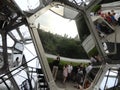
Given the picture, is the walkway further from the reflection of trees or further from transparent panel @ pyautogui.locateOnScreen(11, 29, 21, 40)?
transparent panel @ pyautogui.locateOnScreen(11, 29, 21, 40)

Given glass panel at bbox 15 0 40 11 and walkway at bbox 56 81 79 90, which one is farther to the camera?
glass panel at bbox 15 0 40 11

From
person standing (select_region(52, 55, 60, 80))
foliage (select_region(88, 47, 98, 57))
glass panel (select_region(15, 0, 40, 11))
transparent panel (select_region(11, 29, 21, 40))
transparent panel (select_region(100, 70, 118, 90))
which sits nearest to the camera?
person standing (select_region(52, 55, 60, 80))

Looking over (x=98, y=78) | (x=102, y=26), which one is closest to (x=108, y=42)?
(x=102, y=26)

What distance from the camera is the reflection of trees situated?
485cm

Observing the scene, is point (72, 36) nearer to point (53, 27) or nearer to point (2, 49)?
point (53, 27)

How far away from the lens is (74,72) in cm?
507

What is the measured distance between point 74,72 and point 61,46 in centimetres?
36

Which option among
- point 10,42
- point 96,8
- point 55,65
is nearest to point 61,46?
point 55,65

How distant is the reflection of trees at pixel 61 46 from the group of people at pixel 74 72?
0.11m

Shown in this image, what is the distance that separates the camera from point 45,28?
4.98 meters

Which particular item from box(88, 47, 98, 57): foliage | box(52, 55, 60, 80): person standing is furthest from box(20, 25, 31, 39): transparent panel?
box(88, 47, 98, 57): foliage

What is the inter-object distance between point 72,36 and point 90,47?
300 millimetres

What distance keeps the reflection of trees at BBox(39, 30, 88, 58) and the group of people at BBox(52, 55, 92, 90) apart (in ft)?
0.36

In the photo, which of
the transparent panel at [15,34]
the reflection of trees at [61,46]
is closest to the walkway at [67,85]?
the reflection of trees at [61,46]
